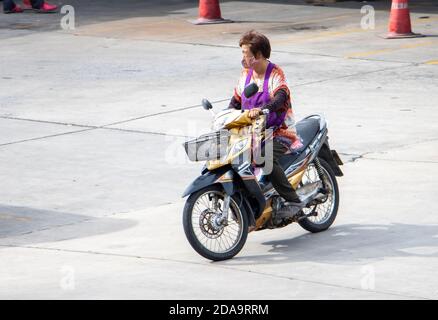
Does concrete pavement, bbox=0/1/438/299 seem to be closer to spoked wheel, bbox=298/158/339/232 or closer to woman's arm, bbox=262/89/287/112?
spoked wheel, bbox=298/158/339/232

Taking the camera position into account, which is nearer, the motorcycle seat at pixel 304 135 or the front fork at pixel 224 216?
the front fork at pixel 224 216

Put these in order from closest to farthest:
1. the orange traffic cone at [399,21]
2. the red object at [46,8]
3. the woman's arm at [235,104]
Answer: the woman's arm at [235,104]
the orange traffic cone at [399,21]
the red object at [46,8]

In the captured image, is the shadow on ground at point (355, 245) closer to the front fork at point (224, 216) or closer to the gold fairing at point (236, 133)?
the front fork at point (224, 216)

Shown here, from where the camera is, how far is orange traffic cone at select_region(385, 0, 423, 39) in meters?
20.2

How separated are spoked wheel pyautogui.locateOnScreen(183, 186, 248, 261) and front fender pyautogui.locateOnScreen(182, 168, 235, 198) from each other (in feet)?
0.18

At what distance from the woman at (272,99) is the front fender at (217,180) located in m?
0.41

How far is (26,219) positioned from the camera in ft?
34.9

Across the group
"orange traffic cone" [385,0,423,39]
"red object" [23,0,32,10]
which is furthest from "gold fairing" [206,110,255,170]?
"red object" [23,0,32,10]

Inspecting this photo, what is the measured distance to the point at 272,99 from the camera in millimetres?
9258

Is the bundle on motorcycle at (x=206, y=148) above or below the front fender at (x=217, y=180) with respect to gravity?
above

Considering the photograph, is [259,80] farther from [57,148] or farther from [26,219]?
[57,148]

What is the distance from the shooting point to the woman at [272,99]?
9281mm

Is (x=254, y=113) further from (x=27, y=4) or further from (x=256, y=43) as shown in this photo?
(x=27, y=4)

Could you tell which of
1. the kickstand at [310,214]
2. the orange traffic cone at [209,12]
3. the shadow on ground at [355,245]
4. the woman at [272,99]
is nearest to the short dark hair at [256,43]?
the woman at [272,99]
